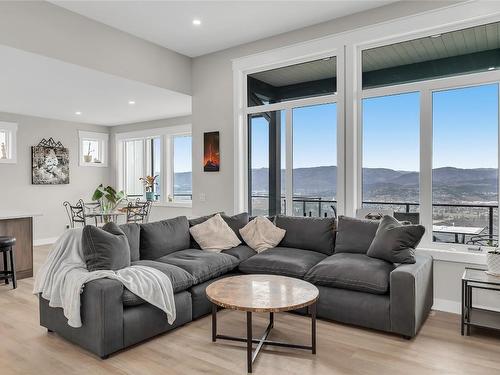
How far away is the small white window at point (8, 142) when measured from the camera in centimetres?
706

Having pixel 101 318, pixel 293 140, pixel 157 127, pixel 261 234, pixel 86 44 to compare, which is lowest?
pixel 101 318

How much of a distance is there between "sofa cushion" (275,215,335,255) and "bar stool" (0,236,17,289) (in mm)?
3251

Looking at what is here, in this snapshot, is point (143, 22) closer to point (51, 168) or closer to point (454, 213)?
point (454, 213)

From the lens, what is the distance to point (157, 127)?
828 centimetres

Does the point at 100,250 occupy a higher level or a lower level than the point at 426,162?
lower

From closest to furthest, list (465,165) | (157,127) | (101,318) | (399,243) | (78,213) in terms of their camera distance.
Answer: (101,318)
(399,243)
(465,165)
(78,213)
(157,127)

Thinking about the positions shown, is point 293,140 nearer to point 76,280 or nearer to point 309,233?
point 309,233

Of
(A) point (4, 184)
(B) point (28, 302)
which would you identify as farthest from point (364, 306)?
(A) point (4, 184)

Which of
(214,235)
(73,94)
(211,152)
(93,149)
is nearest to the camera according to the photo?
(214,235)

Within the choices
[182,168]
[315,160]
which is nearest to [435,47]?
[315,160]

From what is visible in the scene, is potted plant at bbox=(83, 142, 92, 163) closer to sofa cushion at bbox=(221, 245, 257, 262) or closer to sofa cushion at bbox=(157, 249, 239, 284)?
sofa cushion at bbox=(157, 249, 239, 284)

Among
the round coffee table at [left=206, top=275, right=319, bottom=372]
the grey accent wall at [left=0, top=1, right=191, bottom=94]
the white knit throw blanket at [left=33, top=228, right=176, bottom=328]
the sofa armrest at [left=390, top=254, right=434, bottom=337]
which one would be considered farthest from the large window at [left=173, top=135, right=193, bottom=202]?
the sofa armrest at [left=390, top=254, right=434, bottom=337]

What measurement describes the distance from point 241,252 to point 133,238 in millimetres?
1198

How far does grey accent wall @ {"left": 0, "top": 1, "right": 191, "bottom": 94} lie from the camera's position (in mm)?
3584
